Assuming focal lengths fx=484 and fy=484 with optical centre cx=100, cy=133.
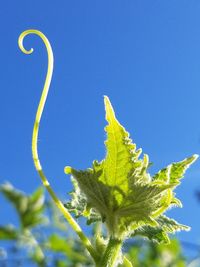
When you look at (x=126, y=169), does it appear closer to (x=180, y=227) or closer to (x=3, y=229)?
(x=180, y=227)

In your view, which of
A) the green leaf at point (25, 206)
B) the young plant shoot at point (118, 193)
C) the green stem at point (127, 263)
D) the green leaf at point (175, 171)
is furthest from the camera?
the green leaf at point (175, 171)

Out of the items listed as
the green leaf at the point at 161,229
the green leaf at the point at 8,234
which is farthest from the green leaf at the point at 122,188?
the green leaf at the point at 8,234

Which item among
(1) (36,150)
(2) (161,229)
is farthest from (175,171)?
(1) (36,150)

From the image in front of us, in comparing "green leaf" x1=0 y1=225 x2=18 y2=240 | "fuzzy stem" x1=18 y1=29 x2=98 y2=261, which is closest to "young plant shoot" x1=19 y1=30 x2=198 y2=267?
"fuzzy stem" x1=18 y1=29 x2=98 y2=261

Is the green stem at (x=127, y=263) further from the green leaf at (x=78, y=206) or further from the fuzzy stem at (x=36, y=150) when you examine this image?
the green leaf at (x=78, y=206)

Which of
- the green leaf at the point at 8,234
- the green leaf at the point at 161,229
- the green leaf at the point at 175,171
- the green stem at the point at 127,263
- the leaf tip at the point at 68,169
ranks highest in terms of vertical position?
the green leaf at the point at 175,171

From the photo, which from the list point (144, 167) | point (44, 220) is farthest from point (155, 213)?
point (44, 220)

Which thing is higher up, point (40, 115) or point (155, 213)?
point (40, 115)
